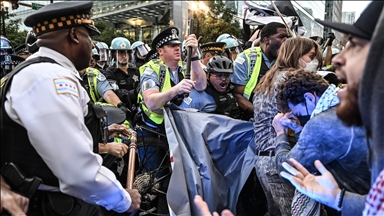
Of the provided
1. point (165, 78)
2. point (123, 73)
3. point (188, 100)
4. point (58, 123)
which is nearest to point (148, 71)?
point (165, 78)

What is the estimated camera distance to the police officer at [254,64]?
4316 mm

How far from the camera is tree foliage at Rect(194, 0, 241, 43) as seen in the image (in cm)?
2305

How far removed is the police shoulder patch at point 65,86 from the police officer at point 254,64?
2.84 meters

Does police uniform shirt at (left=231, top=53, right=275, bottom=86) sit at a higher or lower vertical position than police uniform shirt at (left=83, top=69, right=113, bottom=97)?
higher

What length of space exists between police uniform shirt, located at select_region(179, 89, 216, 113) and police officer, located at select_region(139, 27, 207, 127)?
0.09 meters

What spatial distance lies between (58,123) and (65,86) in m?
0.22

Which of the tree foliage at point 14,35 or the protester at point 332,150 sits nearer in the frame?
the protester at point 332,150

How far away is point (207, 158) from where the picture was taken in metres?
Result: 3.58

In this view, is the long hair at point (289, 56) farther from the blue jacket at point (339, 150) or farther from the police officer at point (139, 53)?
the police officer at point (139, 53)

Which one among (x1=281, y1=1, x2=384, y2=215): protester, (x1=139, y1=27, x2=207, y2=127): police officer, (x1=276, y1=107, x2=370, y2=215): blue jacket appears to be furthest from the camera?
(x1=139, y1=27, x2=207, y2=127): police officer

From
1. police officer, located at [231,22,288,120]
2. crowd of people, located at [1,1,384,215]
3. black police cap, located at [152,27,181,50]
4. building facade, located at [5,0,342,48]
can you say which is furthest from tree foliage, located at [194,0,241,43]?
building facade, located at [5,0,342,48]

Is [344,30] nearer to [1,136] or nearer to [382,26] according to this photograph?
[382,26]

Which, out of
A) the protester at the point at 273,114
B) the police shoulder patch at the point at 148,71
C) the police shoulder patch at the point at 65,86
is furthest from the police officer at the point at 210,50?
the police shoulder patch at the point at 65,86

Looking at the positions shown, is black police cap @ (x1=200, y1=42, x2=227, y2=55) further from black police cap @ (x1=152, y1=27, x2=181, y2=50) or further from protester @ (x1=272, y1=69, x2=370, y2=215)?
protester @ (x1=272, y1=69, x2=370, y2=215)
